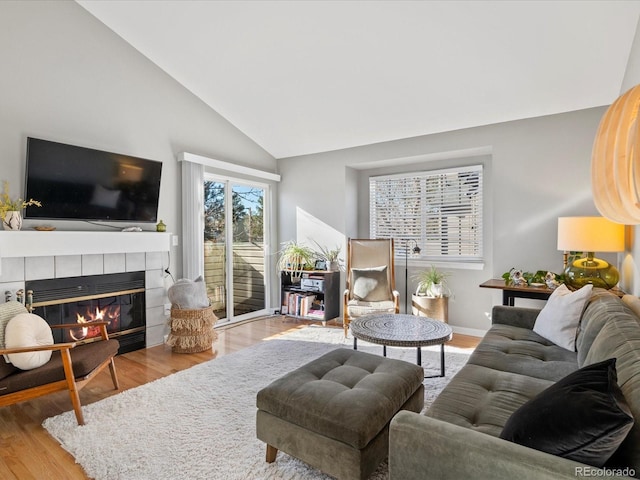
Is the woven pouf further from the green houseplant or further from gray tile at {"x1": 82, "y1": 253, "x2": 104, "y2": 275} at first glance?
the green houseplant

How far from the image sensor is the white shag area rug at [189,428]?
1.84 m

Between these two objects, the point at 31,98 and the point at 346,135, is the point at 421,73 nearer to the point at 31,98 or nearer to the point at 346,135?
the point at 346,135

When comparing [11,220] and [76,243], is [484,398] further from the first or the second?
[11,220]

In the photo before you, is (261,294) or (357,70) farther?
(261,294)

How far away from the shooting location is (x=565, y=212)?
3.52 m

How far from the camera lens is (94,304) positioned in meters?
3.46

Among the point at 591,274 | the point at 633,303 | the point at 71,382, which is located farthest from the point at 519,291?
the point at 71,382

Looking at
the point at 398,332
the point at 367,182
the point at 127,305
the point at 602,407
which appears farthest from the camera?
the point at 367,182

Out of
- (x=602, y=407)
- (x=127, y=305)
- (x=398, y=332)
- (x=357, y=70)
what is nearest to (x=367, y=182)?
(x=357, y=70)

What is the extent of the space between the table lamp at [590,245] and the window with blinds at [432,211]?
1.38 meters

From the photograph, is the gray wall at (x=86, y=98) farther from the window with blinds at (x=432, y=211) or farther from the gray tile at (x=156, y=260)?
the window with blinds at (x=432, y=211)

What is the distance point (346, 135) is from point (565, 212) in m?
2.56

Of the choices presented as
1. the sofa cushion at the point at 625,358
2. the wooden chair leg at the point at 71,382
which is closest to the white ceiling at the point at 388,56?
the sofa cushion at the point at 625,358

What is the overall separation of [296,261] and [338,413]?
11.2 ft
